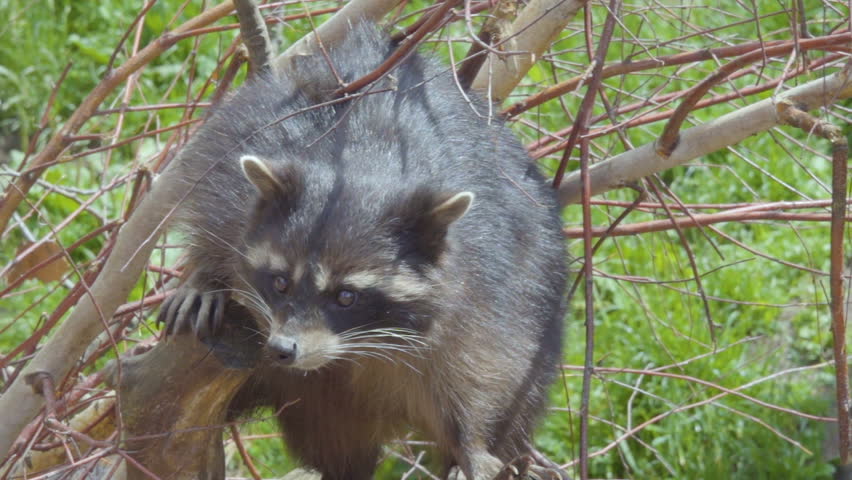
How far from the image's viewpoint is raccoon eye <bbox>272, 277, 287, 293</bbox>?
8.86 ft

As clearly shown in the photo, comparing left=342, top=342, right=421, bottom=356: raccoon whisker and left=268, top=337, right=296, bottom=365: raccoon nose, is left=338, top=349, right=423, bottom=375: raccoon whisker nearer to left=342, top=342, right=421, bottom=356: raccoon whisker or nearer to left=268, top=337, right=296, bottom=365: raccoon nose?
left=342, top=342, right=421, bottom=356: raccoon whisker

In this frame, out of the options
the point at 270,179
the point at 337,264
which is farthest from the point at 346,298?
the point at 270,179

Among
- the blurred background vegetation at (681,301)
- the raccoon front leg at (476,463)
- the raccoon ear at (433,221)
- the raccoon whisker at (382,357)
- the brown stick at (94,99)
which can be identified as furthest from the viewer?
the blurred background vegetation at (681,301)

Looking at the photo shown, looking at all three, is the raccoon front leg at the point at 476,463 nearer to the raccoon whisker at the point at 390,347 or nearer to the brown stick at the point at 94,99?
the raccoon whisker at the point at 390,347

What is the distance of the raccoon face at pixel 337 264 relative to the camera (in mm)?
2656

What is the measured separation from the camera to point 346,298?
270 cm

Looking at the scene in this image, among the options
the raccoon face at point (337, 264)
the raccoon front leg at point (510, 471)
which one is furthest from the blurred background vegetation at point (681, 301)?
the raccoon face at point (337, 264)

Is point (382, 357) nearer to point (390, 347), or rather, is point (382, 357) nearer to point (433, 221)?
point (390, 347)

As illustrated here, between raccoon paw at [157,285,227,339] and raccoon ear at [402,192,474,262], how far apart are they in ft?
1.85

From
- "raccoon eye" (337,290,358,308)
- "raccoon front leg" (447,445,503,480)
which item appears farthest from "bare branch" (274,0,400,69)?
"raccoon front leg" (447,445,503,480)

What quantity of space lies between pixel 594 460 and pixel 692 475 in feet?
1.38

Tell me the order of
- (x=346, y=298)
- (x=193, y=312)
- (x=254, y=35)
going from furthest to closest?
(x=254, y=35) < (x=193, y=312) < (x=346, y=298)

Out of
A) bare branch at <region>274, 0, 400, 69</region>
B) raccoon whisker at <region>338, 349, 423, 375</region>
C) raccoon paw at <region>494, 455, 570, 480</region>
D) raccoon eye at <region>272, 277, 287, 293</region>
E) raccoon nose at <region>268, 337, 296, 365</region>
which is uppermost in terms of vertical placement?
bare branch at <region>274, 0, 400, 69</region>

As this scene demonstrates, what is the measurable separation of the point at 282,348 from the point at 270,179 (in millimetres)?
434
